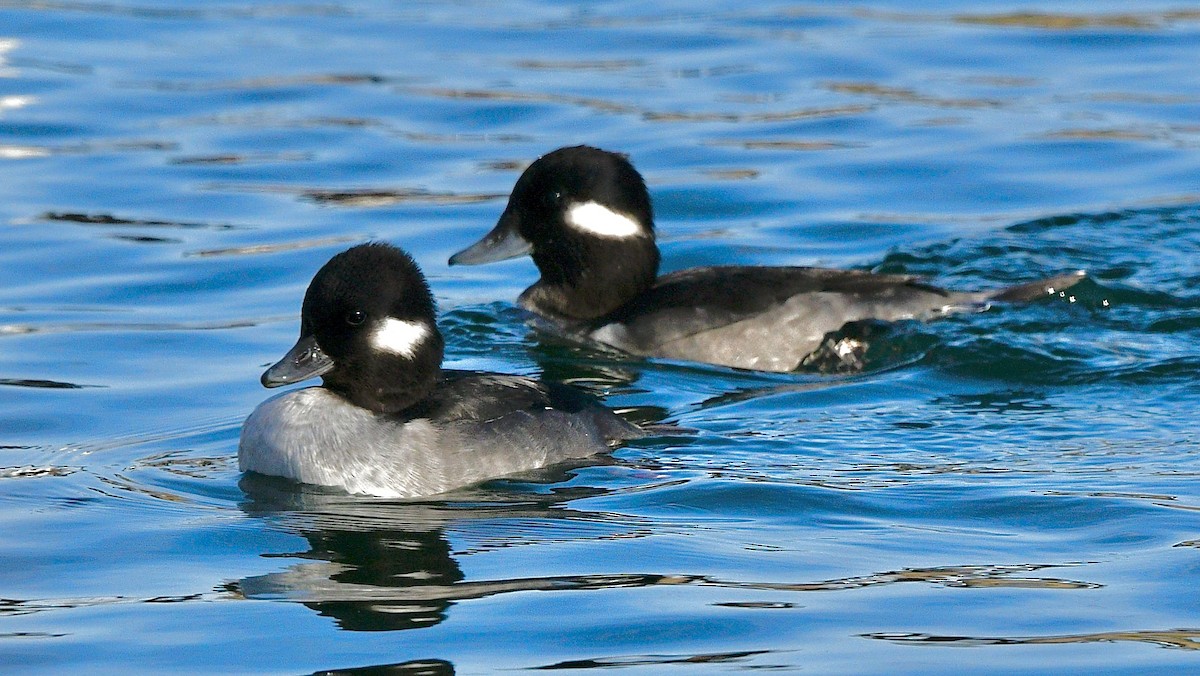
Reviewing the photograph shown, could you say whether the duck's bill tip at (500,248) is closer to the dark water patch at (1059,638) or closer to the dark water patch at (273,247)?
the dark water patch at (273,247)

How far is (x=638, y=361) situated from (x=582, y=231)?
100 centimetres

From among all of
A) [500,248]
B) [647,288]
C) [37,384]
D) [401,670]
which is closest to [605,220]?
[647,288]

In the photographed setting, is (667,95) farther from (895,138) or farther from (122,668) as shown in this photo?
(122,668)

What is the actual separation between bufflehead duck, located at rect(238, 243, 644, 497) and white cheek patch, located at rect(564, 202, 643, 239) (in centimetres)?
282

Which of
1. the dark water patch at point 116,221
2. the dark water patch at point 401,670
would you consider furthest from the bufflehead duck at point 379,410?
the dark water patch at point 116,221

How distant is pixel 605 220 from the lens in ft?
37.5

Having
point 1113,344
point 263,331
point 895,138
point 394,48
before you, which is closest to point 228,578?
point 263,331

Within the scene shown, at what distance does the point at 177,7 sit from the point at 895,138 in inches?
347

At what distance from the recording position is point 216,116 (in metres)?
17.4

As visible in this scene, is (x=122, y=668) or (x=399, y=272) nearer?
(x=122, y=668)

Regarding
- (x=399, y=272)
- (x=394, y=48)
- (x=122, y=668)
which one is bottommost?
(x=122, y=668)

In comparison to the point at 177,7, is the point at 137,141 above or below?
below

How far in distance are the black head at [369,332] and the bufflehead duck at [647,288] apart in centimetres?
263

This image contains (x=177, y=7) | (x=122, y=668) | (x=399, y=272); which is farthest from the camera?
(x=177, y=7)
